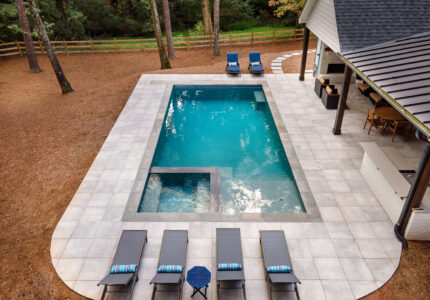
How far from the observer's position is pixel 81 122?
12.3 meters

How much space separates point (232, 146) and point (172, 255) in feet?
18.6

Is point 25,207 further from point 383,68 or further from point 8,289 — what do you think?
point 383,68

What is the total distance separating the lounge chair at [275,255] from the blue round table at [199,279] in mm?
1217

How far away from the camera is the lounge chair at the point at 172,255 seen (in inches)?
227

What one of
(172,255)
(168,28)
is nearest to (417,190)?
(172,255)

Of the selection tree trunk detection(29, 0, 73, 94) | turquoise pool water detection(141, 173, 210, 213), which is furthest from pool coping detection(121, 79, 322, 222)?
tree trunk detection(29, 0, 73, 94)

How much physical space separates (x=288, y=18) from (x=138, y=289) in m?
31.3

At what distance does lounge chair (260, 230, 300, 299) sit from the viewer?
18.9 ft

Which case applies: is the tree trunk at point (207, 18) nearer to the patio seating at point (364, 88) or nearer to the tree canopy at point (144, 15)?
the tree canopy at point (144, 15)

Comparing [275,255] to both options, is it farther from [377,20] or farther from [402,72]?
[377,20]

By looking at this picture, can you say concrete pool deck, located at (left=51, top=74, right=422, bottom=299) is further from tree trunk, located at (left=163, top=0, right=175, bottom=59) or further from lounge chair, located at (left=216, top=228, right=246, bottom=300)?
tree trunk, located at (left=163, top=0, right=175, bottom=59)

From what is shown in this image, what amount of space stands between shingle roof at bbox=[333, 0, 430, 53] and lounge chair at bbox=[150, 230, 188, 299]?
7.59 meters

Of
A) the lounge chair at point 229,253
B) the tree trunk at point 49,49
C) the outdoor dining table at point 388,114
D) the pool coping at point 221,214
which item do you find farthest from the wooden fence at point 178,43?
the lounge chair at point 229,253

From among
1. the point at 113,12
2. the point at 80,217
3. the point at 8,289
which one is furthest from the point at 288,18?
the point at 8,289
